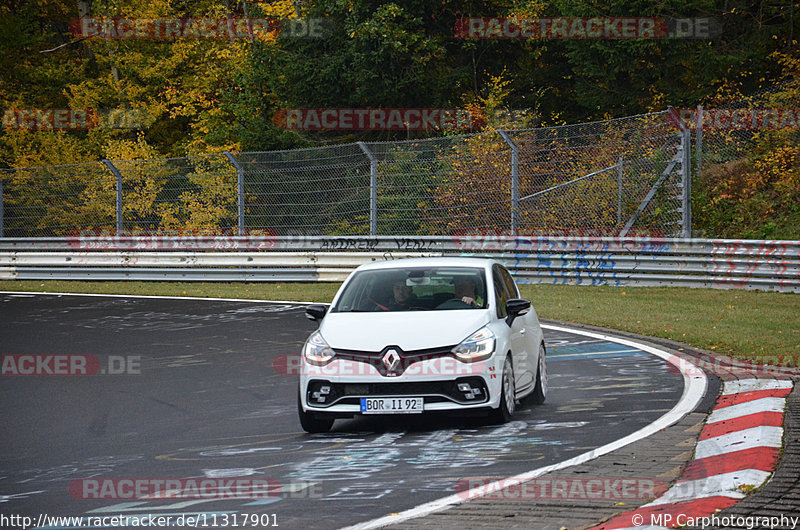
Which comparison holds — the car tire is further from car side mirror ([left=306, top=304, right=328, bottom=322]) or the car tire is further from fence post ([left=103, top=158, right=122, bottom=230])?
fence post ([left=103, top=158, right=122, bottom=230])

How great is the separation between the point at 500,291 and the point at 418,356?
1697 mm

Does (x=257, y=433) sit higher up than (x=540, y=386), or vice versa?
(x=540, y=386)

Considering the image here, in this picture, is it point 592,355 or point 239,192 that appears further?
point 239,192

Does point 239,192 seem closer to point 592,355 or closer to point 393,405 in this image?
point 592,355

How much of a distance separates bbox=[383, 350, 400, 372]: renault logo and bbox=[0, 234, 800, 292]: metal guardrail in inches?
501

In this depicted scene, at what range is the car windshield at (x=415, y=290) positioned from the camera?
404 inches

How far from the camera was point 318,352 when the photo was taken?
942cm

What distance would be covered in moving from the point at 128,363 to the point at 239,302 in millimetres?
8382

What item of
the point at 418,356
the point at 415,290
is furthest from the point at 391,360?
the point at 415,290

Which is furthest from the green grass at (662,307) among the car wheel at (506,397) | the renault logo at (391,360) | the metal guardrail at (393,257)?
the renault logo at (391,360)

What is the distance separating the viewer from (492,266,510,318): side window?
10.1 m

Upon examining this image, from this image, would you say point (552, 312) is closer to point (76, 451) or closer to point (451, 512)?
point (76, 451)

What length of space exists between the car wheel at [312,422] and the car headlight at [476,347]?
1.22 m

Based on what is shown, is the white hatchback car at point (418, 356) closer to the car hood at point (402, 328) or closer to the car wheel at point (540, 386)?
the car hood at point (402, 328)
